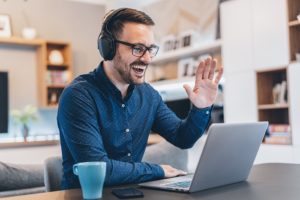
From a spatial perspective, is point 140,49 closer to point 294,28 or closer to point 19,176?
point 19,176

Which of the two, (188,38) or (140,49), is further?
(188,38)

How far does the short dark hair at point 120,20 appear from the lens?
1619 mm

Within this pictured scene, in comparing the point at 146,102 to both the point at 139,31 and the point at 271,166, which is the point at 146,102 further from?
the point at 271,166

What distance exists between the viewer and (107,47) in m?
1.62

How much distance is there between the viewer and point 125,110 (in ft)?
5.41

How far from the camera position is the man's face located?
5.19 ft

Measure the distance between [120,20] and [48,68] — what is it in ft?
14.8

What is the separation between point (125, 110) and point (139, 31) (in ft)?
1.05

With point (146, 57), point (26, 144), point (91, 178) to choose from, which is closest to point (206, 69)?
point (146, 57)

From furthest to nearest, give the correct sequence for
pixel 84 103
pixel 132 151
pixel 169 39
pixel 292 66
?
pixel 169 39
pixel 292 66
pixel 132 151
pixel 84 103

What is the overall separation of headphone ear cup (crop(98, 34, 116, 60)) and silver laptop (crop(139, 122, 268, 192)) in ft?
1.90

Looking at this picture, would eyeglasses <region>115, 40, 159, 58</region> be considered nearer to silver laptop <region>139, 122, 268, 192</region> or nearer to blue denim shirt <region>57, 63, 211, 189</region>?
blue denim shirt <region>57, 63, 211, 189</region>

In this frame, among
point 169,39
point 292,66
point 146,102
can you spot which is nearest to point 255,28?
point 292,66

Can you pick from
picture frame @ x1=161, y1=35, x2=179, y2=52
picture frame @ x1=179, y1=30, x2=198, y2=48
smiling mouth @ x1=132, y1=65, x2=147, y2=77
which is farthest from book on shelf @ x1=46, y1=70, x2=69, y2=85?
smiling mouth @ x1=132, y1=65, x2=147, y2=77
